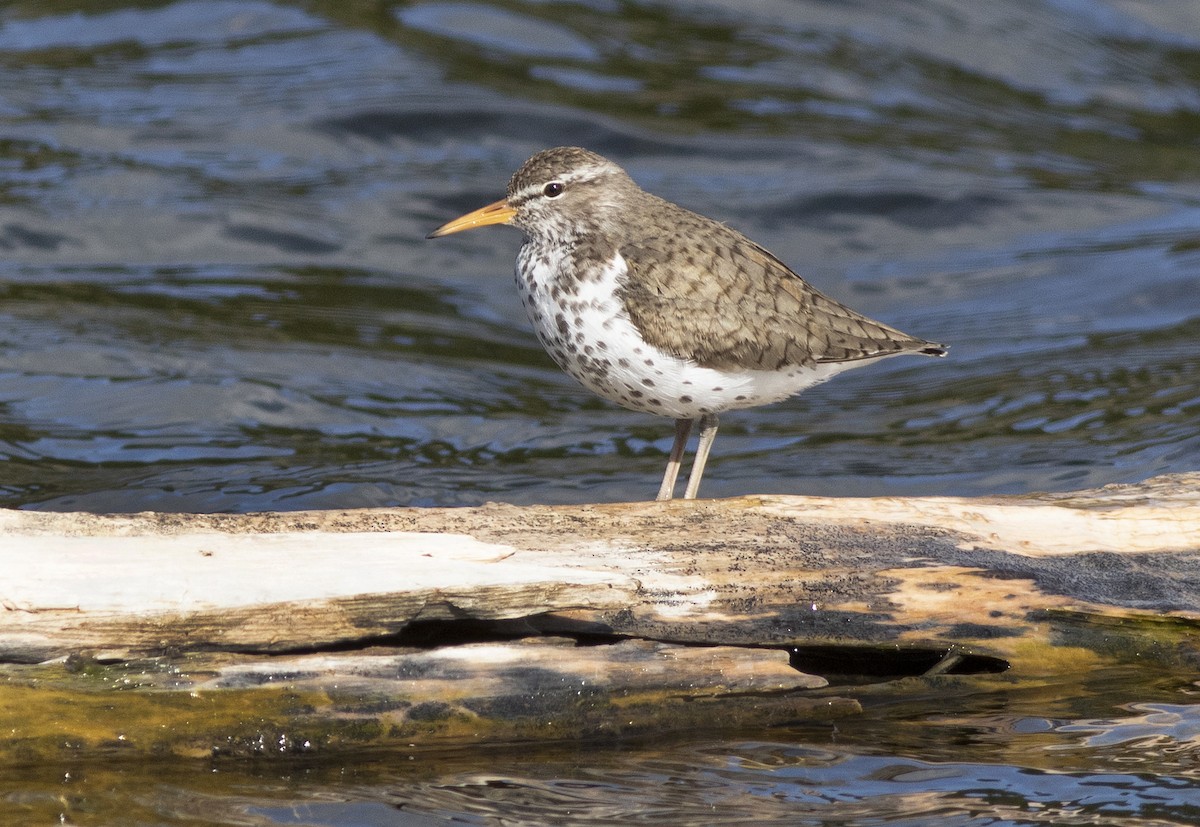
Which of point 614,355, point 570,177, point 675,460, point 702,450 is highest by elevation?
point 570,177

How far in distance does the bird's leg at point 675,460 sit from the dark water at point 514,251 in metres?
1.80

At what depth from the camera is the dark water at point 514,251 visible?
588cm

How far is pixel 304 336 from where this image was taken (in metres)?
12.7

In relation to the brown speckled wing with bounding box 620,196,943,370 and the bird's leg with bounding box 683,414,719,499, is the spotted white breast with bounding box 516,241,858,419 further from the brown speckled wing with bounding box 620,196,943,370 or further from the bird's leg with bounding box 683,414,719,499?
the bird's leg with bounding box 683,414,719,499

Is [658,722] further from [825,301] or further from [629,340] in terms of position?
[825,301]

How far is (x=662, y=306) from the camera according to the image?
7.30 m

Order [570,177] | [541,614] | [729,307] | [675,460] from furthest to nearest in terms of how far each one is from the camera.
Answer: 1. [675,460]
2. [570,177]
3. [729,307]
4. [541,614]

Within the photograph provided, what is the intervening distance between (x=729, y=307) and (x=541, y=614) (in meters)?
2.51

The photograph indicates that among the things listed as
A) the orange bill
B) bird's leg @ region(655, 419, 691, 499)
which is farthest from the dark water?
the orange bill

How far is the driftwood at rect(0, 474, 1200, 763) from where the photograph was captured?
17.6ft

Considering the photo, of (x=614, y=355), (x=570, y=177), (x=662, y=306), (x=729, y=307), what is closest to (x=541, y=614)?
(x=614, y=355)

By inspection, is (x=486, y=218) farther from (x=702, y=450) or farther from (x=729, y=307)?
(x=702, y=450)

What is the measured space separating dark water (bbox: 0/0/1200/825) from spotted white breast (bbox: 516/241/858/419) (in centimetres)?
208

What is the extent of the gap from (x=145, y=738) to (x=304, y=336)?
24.7ft
